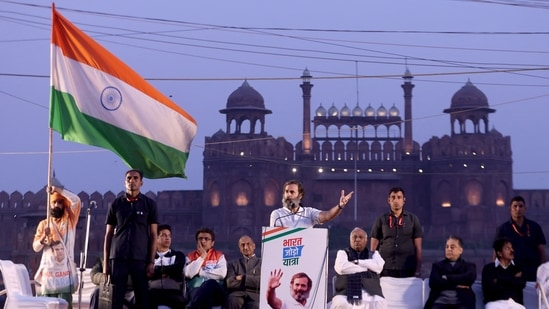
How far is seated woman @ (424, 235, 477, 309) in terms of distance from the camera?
6996 mm

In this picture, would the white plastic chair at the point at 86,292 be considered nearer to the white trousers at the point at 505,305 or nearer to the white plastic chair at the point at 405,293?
the white plastic chair at the point at 405,293

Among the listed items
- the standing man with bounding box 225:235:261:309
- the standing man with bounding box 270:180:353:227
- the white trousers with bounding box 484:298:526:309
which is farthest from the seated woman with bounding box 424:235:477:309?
the standing man with bounding box 225:235:261:309

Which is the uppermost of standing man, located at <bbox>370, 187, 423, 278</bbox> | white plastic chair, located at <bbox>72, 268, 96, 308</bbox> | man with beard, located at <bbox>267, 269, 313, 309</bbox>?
standing man, located at <bbox>370, 187, 423, 278</bbox>

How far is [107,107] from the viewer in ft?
23.8

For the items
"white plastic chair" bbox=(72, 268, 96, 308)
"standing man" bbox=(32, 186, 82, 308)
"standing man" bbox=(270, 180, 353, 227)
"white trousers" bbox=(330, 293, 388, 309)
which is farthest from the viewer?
"white plastic chair" bbox=(72, 268, 96, 308)

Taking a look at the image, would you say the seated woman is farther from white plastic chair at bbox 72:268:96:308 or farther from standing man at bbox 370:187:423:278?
white plastic chair at bbox 72:268:96:308

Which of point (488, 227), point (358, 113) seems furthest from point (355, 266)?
point (358, 113)

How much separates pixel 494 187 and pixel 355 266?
120 ft

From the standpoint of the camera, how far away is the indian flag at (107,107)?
7.05 m

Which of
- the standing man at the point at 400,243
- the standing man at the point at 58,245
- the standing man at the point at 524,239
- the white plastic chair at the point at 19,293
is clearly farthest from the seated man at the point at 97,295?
the standing man at the point at 524,239

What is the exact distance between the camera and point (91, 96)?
718 cm

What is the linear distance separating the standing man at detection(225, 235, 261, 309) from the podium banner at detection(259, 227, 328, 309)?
1.32 metres

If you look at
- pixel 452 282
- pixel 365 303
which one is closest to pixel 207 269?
pixel 365 303

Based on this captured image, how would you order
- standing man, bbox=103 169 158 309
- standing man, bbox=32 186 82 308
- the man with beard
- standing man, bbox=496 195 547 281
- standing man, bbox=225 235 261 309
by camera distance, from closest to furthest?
the man with beard
standing man, bbox=103 169 158 309
standing man, bbox=32 186 82 308
standing man, bbox=225 235 261 309
standing man, bbox=496 195 547 281
